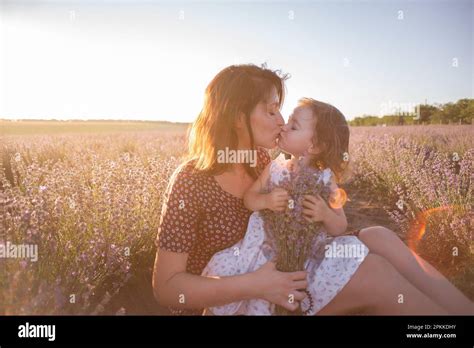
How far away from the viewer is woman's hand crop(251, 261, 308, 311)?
242 centimetres

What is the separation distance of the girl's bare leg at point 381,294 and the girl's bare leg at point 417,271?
101 millimetres

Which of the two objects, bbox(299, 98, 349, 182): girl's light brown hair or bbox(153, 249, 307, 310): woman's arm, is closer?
bbox(153, 249, 307, 310): woman's arm

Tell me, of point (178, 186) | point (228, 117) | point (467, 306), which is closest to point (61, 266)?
point (178, 186)

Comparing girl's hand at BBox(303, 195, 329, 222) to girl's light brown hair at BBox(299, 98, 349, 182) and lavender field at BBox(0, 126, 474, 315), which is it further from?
lavender field at BBox(0, 126, 474, 315)

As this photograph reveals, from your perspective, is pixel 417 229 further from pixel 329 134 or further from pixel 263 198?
pixel 263 198

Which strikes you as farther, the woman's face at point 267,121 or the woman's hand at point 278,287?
the woman's face at point 267,121

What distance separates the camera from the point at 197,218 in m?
2.49

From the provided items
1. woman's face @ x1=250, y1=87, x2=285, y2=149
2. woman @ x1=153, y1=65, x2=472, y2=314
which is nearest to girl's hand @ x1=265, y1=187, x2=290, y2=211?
woman @ x1=153, y1=65, x2=472, y2=314

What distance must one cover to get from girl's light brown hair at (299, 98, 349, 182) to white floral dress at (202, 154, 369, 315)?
0.42 meters

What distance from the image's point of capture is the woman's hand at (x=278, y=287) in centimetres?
242

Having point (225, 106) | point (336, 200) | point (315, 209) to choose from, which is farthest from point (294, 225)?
point (225, 106)

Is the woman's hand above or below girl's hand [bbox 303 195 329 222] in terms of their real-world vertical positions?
below

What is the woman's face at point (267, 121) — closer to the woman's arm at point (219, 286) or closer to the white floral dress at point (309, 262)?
the white floral dress at point (309, 262)

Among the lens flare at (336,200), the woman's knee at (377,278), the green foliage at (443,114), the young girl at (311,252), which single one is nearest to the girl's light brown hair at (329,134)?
the young girl at (311,252)
